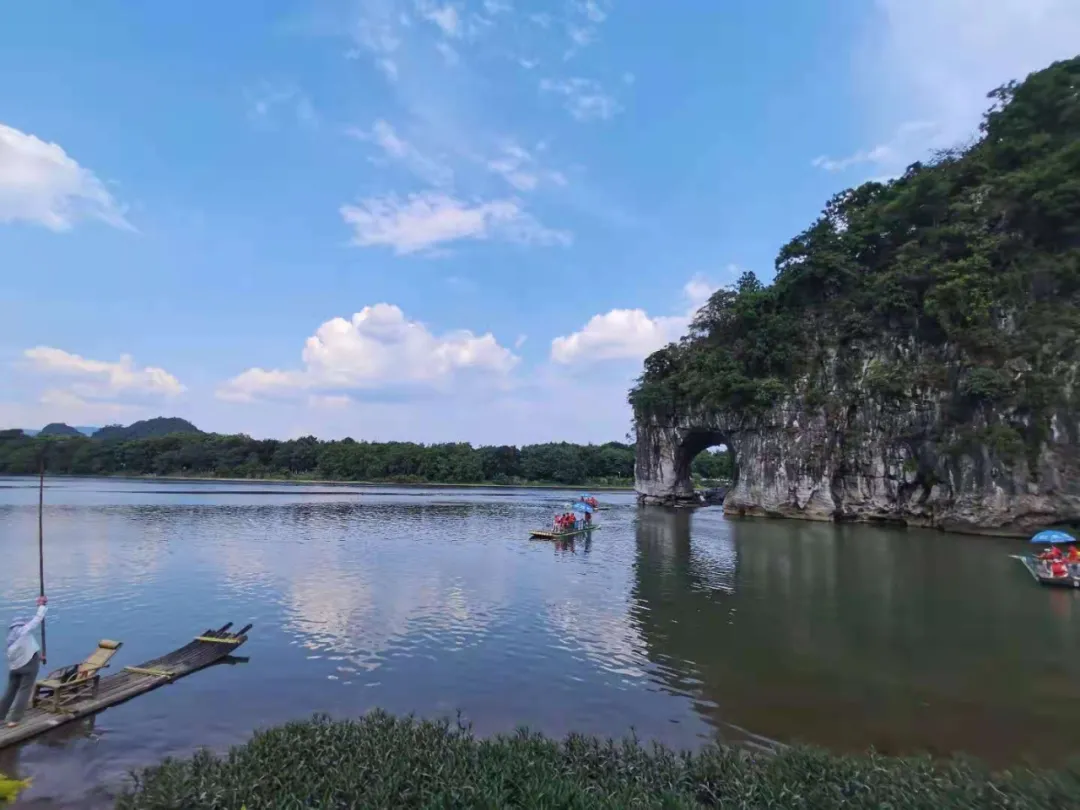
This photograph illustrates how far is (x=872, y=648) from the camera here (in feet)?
43.2

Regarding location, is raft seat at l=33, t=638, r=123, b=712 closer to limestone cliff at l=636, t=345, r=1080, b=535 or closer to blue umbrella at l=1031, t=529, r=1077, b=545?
blue umbrella at l=1031, t=529, r=1077, b=545

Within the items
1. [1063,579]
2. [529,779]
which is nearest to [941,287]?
[1063,579]

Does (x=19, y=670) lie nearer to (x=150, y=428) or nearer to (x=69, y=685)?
(x=69, y=685)

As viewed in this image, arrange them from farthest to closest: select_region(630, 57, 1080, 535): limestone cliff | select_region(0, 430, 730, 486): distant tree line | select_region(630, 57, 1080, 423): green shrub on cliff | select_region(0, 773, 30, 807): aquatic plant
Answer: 1. select_region(0, 430, 730, 486): distant tree line
2. select_region(630, 57, 1080, 423): green shrub on cliff
3. select_region(630, 57, 1080, 535): limestone cliff
4. select_region(0, 773, 30, 807): aquatic plant

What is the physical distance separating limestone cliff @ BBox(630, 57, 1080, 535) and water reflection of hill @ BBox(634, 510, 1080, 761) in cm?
993

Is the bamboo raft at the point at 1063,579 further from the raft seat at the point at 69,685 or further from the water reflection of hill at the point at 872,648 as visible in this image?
the raft seat at the point at 69,685

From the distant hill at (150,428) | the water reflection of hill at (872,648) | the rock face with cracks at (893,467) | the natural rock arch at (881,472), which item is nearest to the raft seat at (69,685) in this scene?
the water reflection of hill at (872,648)

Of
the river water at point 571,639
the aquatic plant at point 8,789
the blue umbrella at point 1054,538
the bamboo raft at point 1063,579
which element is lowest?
the river water at point 571,639

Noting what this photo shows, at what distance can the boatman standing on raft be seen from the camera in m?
8.39

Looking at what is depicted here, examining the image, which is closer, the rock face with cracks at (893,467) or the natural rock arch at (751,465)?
the rock face with cracks at (893,467)

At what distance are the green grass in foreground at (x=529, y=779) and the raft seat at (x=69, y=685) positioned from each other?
4018 mm

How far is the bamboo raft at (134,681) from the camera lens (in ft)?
28.0

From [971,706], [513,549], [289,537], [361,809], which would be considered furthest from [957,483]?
[361,809]

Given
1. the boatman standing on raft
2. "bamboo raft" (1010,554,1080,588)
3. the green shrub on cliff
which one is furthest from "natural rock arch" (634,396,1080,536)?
the boatman standing on raft
